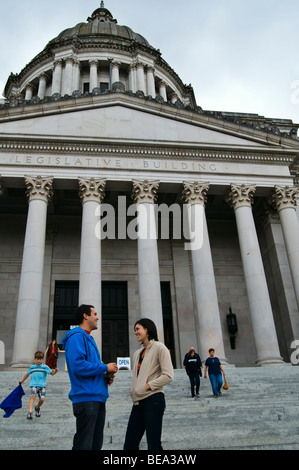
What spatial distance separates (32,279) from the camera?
1866 cm

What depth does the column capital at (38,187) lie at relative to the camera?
20.8 meters

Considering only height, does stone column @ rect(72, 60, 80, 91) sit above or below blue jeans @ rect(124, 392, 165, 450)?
above

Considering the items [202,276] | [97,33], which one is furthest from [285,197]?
[97,33]

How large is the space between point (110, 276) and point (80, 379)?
818 inches

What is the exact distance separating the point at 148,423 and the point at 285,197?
65.2 ft

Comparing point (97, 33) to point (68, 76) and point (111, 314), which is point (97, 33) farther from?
point (111, 314)

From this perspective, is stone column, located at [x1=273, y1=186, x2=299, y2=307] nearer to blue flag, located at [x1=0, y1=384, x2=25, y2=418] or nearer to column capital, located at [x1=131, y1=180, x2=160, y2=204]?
column capital, located at [x1=131, y1=180, x2=160, y2=204]

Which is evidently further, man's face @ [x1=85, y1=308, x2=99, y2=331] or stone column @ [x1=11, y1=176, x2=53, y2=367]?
stone column @ [x1=11, y1=176, x2=53, y2=367]

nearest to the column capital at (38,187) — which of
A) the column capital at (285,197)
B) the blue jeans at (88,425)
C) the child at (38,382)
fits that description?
the child at (38,382)

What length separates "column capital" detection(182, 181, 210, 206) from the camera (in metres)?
21.8

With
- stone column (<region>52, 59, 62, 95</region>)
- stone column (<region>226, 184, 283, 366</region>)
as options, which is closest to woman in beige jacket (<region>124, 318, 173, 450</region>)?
stone column (<region>226, 184, 283, 366</region>)

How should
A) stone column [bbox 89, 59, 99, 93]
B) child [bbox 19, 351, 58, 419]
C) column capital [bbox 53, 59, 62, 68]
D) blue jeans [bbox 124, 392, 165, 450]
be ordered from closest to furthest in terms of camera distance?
blue jeans [bbox 124, 392, 165, 450]
child [bbox 19, 351, 58, 419]
stone column [bbox 89, 59, 99, 93]
column capital [bbox 53, 59, 62, 68]

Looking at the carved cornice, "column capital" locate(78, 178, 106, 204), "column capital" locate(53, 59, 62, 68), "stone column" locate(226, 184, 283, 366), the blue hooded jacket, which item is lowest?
the blue hooded jacket

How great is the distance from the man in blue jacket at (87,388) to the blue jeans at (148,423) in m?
0.41
